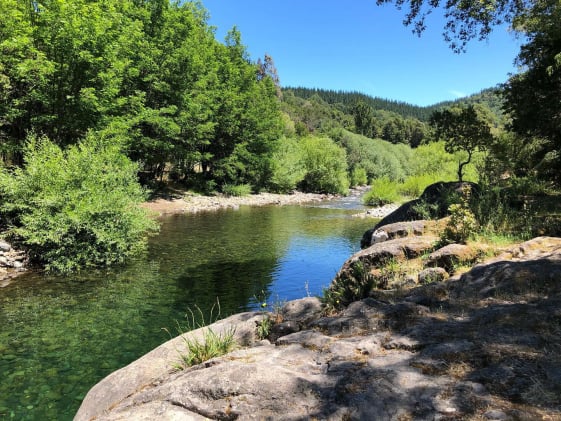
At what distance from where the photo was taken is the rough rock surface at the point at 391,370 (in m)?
2.87

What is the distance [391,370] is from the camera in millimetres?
3410

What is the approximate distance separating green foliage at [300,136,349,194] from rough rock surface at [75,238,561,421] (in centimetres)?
5109

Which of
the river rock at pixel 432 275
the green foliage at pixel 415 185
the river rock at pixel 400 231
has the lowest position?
the river rock at pixel 432 275

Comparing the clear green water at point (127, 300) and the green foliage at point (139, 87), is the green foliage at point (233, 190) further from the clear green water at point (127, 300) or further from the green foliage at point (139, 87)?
the clear green water at point (127, 300)

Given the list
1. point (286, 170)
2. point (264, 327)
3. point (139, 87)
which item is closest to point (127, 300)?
point (264, 327)

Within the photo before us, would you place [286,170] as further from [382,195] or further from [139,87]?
[139,87]

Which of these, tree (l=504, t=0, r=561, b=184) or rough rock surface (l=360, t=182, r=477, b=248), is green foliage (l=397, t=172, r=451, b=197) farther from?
rough rock surface (l=360, t=182, r=477, b=248)

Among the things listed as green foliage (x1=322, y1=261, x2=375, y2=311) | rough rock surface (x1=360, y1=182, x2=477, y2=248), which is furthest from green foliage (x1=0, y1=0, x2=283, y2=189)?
green foliage (x1=322, y1=261, x2=375, y2=311)

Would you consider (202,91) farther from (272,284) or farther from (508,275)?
(508,275)

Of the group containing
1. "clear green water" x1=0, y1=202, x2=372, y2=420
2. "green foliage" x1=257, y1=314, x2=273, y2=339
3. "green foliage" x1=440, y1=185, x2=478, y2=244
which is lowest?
"clear green water" x1=0, y1=202, x2=372, y2=420

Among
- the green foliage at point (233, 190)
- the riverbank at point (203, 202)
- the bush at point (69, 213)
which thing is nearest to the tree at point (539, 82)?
the bush at point (69, 213)

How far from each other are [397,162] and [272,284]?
73363mm

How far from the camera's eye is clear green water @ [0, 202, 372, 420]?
6637 mm

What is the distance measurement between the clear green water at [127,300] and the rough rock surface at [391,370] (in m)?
2.57
